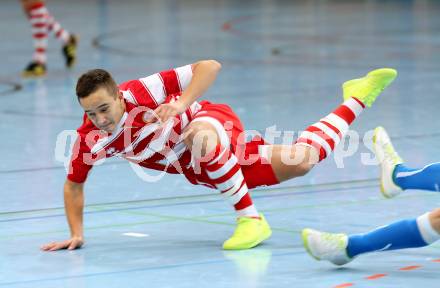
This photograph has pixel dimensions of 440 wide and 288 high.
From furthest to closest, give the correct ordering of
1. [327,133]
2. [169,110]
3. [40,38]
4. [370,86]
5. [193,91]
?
[40,38], [370,86], [327,133], [193,91], [169,110]

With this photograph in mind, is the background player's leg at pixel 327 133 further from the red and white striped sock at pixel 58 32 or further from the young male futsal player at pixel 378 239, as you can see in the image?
the red and white striped sock at pixel 58 32

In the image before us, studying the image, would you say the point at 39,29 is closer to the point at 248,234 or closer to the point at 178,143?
the point at 178,143

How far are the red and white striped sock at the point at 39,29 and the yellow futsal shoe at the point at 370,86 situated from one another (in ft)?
24.9

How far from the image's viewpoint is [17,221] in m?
6.14

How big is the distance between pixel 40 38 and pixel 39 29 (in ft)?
0.65

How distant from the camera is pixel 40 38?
13.2m

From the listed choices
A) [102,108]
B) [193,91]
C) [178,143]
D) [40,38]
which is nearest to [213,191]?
[178,143]

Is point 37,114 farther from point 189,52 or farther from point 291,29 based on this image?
point 291,29

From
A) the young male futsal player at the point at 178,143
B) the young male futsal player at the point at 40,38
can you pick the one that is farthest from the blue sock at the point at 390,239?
the young male futsal player at the point at 40,38

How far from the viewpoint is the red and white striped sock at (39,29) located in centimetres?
1327

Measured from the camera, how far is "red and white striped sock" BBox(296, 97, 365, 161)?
5.93 metres

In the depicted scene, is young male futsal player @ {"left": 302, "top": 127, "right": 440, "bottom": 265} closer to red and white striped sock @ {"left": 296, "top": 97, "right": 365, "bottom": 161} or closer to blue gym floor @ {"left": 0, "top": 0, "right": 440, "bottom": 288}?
blue gym floor @ {"left": 0, "top": 0, "right": 440, "bottom": 288}

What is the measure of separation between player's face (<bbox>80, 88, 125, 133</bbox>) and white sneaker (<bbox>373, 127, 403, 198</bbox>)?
53.3 inches

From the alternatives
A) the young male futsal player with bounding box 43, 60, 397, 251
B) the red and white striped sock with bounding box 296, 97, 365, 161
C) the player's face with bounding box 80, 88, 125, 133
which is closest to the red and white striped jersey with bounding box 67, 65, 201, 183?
the young male futsal player with bounding box 43, 60, 397, 251
